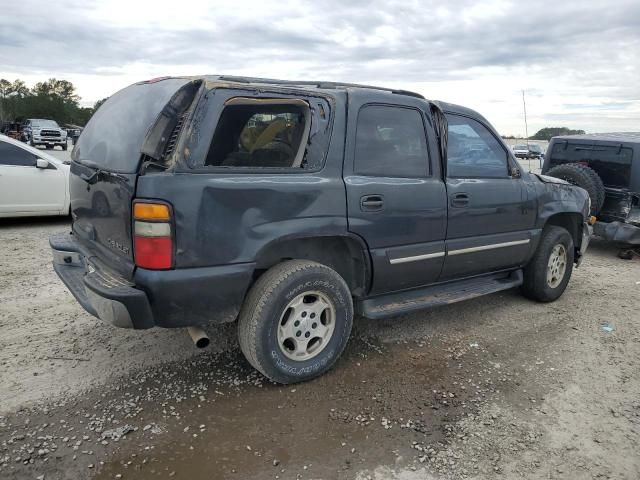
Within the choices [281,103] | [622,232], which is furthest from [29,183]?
[622,232]

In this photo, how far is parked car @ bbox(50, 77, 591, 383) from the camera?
283 cm

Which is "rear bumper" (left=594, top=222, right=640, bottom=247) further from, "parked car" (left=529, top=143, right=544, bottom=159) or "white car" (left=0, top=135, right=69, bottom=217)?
"white car" (left=0, top=135, right=69, bottom=217)

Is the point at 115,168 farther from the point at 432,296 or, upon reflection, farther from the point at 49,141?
the point at 49,141

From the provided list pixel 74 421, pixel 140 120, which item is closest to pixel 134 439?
pixel 74 421

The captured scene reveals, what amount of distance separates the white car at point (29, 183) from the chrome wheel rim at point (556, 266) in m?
6.77

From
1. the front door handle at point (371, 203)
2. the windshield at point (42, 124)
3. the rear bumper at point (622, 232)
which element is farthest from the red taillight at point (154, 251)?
the windshield at point (42, 124)

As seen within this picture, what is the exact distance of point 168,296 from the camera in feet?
9.25

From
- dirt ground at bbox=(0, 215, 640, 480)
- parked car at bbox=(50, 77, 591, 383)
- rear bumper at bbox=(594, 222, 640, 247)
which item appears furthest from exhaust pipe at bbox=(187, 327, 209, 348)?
rear bumper at bbox=(594, 222, 640, 247)

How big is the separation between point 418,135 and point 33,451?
3083 mm

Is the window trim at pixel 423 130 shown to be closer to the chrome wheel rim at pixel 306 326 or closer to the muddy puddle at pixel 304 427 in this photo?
the chrome wheel rim at pixel 306 326

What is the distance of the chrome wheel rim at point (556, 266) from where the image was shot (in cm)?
499

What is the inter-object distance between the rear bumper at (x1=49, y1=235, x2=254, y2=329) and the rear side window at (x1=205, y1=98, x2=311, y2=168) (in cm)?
68

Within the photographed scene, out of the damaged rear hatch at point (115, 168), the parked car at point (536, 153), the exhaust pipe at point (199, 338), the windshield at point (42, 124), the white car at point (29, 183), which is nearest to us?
the damaged rear hatch at point (115, 168)

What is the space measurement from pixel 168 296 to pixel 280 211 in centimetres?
80
